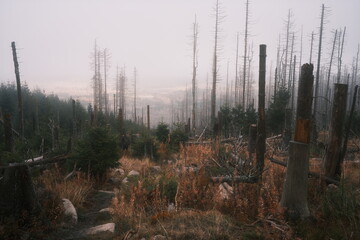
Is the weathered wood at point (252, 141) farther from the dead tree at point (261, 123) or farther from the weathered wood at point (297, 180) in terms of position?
the weathered wood at point (297, 180)

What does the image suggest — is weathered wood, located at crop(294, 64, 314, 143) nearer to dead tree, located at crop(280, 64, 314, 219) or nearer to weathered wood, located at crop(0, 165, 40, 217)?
dead tree, located at crop(280, 64, 314, 219)

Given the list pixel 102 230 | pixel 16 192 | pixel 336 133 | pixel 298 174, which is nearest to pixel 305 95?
pixel 298 174

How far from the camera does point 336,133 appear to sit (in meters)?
4.81

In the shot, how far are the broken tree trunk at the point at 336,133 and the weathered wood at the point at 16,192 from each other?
233 inches

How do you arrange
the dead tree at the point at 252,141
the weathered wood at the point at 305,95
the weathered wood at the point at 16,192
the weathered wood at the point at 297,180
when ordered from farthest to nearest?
the dead tree at the point at 252,141
the weathered wood at the point at 16,192
the weathered wood at the point at 305,95
the weathered wood at the point at 297,180

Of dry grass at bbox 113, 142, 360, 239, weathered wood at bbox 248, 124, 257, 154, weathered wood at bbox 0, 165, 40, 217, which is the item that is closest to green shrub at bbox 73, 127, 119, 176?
dry grass at bbox 113, 142, 360, 239

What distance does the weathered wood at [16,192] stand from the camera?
3818 mm

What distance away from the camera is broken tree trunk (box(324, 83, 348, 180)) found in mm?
4730

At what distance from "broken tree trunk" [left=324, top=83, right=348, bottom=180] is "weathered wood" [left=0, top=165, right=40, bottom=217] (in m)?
5.92

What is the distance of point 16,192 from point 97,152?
382cm

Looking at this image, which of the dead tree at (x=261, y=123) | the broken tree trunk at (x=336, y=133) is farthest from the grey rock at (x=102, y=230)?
the broken tree trunk at (x=336, y=133)

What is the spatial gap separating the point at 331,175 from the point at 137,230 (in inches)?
167

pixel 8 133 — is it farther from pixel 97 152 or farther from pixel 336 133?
pixel 336 133

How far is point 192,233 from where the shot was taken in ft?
10.3
